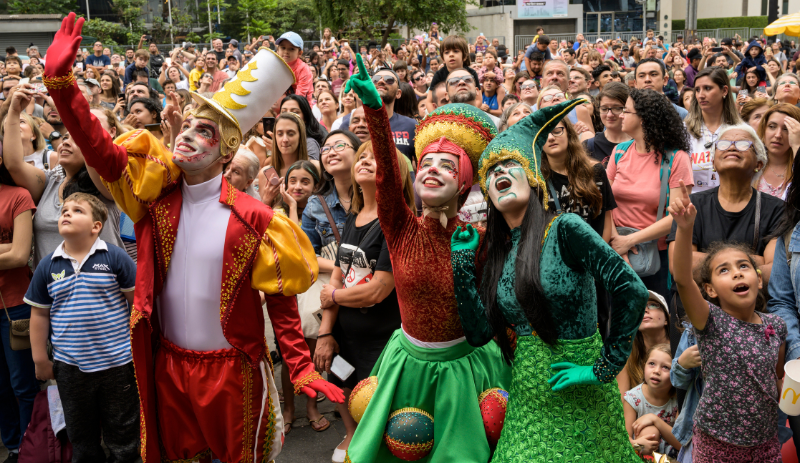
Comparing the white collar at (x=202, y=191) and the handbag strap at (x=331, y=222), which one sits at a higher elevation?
the white collar at (x=202, y=191)

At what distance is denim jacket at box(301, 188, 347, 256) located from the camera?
4457 mm

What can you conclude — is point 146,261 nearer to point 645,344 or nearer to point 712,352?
point 712,352

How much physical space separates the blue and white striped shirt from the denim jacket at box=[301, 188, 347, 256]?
1169 mm

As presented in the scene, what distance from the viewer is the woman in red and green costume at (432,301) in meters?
2.69

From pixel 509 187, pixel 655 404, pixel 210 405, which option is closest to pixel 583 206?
pixel 655 404

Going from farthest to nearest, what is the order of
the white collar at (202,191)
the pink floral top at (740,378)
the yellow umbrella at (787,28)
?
the yellow umbrella at (787,28)
the pink floral top at (740,378)
the white collar at (202,191)

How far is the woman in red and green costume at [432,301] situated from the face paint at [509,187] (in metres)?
0.27

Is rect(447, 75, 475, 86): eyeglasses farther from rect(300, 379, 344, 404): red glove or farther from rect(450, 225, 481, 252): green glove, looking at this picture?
rect(300, 379, 344, 404): red glove

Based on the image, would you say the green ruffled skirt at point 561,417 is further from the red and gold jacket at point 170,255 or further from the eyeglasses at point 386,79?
the eyeglasses at point 386,79

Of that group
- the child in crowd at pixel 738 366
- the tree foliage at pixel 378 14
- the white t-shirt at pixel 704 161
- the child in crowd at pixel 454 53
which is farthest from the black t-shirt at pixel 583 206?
the tree foliage at pixel 378 14

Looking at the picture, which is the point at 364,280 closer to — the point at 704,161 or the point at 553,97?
the point at 553,97

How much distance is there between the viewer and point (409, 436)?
8.70ft

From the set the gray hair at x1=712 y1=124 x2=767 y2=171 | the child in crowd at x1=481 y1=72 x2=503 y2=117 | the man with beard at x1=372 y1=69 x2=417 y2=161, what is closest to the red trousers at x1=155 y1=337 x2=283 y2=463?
the gray hair at x1=712 y1=124 x2=767 y2=171

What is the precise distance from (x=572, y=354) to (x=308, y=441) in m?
2.62
